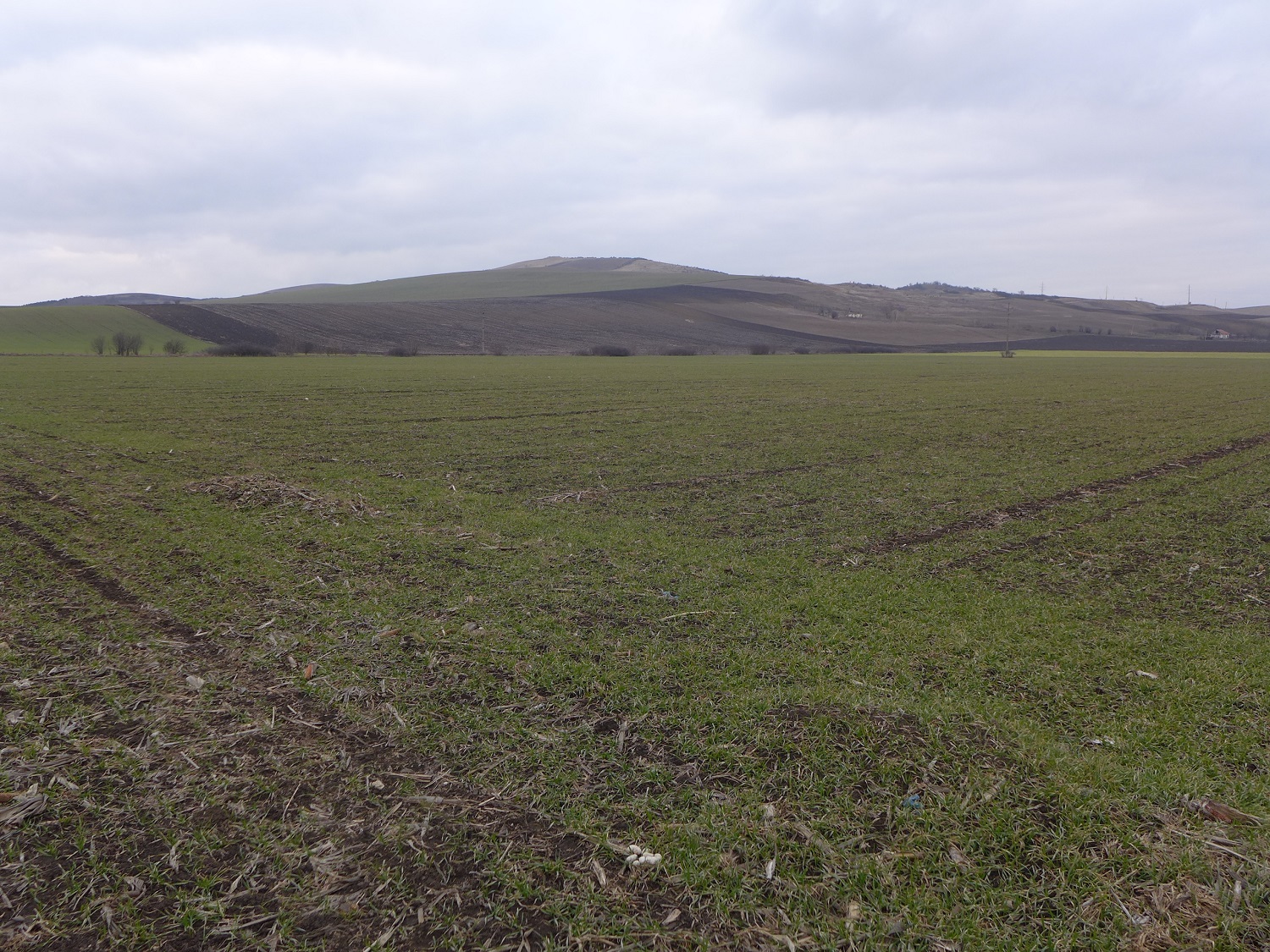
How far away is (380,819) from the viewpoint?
13.0ft

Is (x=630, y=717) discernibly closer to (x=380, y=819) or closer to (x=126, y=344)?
(x=380, y=819)

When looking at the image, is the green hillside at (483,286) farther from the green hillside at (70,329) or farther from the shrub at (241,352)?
the shrub at (241,352)

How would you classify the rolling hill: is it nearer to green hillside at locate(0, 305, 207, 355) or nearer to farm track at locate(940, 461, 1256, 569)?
green hillside at locate(0, 305, 207, 355)

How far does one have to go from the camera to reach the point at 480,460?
1557cm

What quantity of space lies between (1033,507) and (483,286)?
15148cm

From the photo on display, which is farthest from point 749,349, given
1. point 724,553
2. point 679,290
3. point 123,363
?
point 724,553

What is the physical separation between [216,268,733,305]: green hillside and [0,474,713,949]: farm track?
13326 cm

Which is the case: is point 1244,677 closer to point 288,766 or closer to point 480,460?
point 288,766

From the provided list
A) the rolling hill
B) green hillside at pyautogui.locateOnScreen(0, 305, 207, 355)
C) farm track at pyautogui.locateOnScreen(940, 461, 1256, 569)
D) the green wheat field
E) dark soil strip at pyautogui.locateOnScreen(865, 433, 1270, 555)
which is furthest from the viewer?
the rolling hill

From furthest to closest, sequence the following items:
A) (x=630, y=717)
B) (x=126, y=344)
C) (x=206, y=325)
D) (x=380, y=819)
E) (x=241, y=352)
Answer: (x=206, y=325), (x=241, y=352), (x=126, y=344), (x=630, y=717), (x=380, y=819)

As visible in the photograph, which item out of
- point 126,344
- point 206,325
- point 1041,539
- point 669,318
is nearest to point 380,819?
point 1041,539

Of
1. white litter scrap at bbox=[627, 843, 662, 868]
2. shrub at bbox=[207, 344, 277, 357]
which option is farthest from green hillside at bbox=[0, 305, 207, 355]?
white litter scrap at bbox=[627, 843, 662, 868]

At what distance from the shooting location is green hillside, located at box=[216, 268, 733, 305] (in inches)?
5576

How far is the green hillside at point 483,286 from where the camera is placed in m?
142
